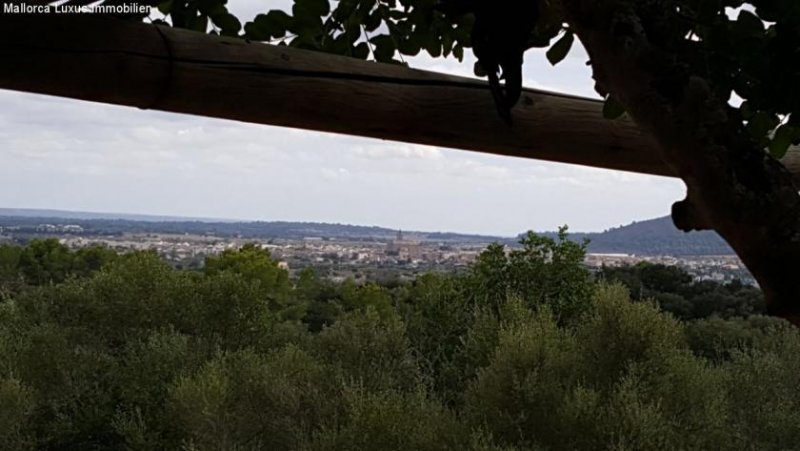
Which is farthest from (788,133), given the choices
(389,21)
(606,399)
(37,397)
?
(37,397)

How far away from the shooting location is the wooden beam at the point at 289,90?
67cm

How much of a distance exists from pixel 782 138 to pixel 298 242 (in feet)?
78.3

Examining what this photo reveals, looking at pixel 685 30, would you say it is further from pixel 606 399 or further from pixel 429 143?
pixel 606 399

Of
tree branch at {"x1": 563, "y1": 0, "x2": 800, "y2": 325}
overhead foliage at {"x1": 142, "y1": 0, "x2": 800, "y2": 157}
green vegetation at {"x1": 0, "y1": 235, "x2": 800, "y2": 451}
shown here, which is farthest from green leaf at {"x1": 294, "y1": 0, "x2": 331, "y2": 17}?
green vegetation at {"x1": 0, "y1": 235, "x2": 800, "y2": 451}

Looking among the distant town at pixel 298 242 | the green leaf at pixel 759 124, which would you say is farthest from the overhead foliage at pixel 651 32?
the distant town at pixel 298 242

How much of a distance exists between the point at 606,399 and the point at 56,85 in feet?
30.7

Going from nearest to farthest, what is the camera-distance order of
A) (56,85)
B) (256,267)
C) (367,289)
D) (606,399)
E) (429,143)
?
(56,85) → (429,143) → (606,399) → (367,289) → (256,267)

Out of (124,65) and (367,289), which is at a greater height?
(124,65)

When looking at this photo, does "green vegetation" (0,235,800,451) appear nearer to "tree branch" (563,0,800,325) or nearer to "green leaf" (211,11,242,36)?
"green leaf" (211,11,242,36)

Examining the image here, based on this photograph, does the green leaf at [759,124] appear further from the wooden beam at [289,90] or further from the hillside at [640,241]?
the hillside at [640,241]

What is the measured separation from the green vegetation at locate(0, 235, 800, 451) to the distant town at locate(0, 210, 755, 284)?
223 cm

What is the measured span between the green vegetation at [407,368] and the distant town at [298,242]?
2227 millimetres

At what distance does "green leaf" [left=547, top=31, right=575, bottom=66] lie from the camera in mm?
837

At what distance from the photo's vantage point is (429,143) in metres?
0.84
